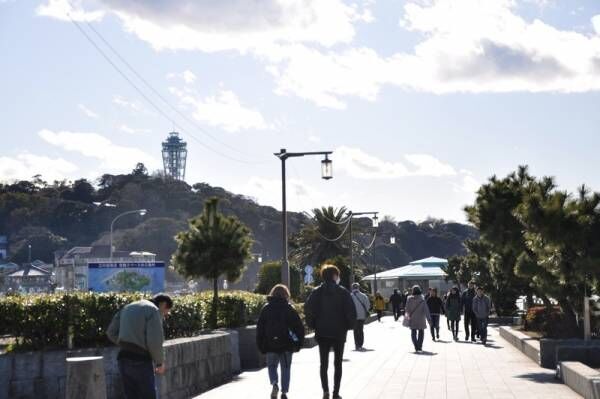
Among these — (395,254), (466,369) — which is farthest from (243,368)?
(395,254)

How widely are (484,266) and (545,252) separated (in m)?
25.1

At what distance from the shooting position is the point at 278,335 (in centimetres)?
1280

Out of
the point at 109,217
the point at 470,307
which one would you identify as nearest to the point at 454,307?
the point at 470,307

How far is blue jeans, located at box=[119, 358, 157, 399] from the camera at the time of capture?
29.6 ft

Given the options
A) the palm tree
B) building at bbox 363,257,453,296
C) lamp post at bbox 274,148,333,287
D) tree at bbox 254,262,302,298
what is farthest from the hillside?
lamp post at bbox 274,148,333,287

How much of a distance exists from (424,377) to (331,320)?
4199 mm

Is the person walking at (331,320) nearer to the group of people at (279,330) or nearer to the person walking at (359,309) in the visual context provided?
the group of people at (279,330)

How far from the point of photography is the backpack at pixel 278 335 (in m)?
12.8

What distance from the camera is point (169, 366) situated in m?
13.0

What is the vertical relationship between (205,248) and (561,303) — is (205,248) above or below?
above

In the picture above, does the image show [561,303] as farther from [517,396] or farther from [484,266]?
[484,266]

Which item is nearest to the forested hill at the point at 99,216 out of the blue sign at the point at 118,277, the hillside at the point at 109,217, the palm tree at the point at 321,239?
the hillside at the point at 109,217

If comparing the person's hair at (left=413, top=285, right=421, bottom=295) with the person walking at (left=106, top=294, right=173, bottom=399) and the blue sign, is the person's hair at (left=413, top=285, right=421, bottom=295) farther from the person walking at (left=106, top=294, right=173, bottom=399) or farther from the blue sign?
the blue sign

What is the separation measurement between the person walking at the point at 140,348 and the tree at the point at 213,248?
1431cm
